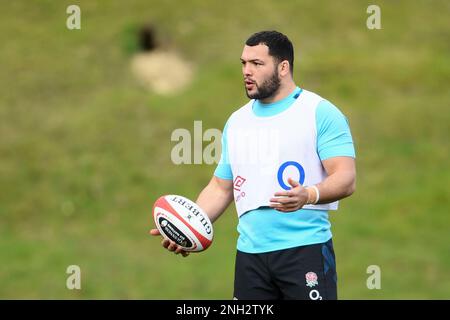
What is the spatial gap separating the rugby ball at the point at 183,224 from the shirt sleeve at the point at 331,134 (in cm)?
116

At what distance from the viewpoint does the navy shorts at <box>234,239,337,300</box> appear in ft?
27.2

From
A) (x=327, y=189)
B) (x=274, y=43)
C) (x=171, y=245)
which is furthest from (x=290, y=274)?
(x=274, y=43)

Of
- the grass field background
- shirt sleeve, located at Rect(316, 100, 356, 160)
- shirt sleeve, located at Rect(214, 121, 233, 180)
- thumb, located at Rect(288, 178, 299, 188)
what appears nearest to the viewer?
thumb, located at Rect(288, 178, 299, 188)

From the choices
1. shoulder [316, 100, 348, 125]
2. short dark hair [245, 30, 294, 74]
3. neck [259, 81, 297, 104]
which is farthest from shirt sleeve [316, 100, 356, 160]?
short dark hair [245, 30, 294, 74]

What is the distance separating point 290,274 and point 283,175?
80 centimetres

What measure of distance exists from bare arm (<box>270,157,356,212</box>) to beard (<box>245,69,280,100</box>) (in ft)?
2.46

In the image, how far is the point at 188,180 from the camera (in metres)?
21.9

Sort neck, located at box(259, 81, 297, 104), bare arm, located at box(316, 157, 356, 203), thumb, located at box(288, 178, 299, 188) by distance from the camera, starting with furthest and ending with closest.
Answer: neck, located at box(259, 81, 297, 104), bare arm, located at box(316, 157, 356, 203), thumb, located at box(288, 178, 299, 188)

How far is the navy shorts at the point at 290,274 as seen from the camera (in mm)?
8281

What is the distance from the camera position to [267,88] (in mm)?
8523

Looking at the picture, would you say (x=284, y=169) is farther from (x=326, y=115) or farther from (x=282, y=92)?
(x=282, y=92)

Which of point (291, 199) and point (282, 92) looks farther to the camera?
point (282, 92)

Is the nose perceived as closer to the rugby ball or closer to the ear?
the ear
